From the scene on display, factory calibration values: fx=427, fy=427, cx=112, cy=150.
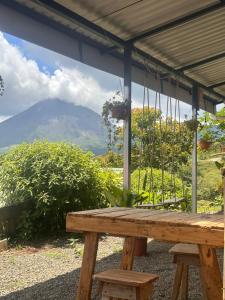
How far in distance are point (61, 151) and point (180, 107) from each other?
260cm

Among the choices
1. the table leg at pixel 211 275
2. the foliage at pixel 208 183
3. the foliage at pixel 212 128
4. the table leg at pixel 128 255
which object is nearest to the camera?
the table leg at pixel 211 275

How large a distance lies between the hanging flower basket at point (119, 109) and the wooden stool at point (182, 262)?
243cm

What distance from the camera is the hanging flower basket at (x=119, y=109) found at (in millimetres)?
5254

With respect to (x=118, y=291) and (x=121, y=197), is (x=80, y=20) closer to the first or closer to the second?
(x=121, y=197)

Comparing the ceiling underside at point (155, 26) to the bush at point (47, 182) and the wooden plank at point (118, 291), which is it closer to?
the bush at point (47, 182)

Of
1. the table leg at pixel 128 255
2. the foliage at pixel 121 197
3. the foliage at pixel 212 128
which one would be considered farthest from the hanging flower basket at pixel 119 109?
the foliage at pixel 212 128

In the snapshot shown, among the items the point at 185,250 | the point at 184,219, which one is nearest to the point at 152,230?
the point at 184,219

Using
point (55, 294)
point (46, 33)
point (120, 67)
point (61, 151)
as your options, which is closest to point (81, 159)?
point (61, 151)

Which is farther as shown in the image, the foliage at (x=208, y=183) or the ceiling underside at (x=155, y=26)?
the foliage at (x=208, y=183)

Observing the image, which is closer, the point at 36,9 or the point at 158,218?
the point at 158,218

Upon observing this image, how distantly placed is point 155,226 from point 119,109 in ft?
9.40

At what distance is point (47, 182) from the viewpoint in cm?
561

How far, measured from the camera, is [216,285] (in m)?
2.53

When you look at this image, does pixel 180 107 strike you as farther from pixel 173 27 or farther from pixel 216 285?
pixel 216 285
